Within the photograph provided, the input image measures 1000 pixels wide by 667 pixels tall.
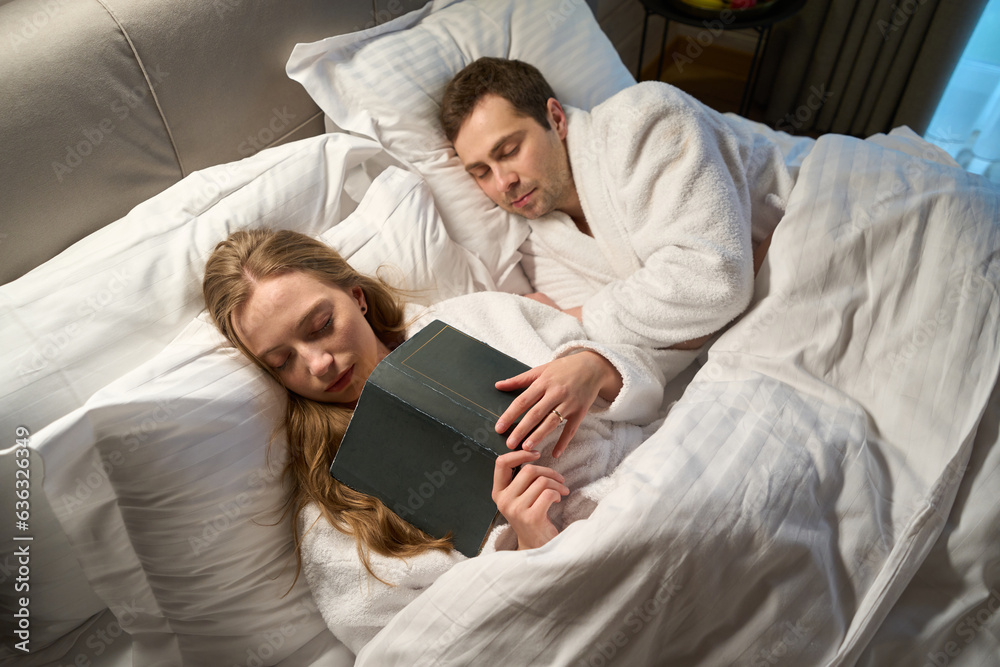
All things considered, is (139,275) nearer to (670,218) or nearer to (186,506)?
(186,506)

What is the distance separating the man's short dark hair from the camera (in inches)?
54.3

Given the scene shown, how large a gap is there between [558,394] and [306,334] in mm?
387

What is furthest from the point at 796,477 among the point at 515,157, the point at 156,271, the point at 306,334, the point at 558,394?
the point at 156,271

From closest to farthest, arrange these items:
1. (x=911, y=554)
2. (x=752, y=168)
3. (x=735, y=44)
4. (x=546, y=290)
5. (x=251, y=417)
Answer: (x=911, y=554) < (x=251, y=417) < (x=752, y=168) < (x=546, y=290) < (x=735, y=44)

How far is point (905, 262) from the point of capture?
42.7 inches

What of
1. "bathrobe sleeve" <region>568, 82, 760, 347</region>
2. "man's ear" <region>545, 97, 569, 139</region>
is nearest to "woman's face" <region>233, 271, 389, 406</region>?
"bathrobe sleeve" <region>568, 82, 760, 347</region>

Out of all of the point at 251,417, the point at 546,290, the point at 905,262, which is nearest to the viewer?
the point at 251,417

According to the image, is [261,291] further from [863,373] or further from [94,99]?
[863,373]

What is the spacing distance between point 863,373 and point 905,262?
0.66 ft

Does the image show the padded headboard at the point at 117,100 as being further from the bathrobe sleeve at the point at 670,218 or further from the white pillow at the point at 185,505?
the bathrobe sleeve at the point at 670,218

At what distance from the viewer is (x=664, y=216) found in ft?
4.00

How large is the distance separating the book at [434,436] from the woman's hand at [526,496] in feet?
0.07

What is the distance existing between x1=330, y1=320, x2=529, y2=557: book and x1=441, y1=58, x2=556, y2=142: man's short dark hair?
24.1 inches

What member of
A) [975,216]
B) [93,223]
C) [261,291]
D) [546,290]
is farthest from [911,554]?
[93,223]
